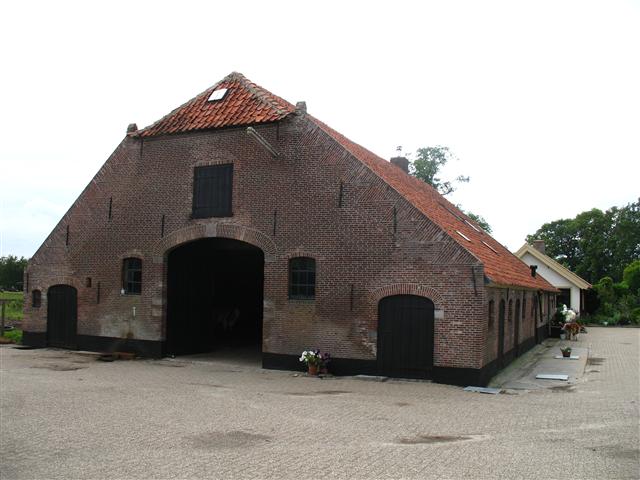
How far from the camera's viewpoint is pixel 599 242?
66375 mm

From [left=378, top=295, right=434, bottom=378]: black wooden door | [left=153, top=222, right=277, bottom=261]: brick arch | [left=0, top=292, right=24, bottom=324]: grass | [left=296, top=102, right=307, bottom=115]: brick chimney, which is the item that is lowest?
→ [left=0, top=292, right=24, bottom=324]: grass

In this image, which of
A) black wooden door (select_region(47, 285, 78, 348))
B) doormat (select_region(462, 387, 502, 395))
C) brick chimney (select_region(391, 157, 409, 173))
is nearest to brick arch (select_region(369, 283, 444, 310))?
doormat (select_region(462, 387, 502, 395))

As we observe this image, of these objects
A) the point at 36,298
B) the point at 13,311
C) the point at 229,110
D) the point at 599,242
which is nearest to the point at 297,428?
the point at 229,110

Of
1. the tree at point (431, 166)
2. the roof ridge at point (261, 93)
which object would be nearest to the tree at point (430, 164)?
the tree at point (431, 166)

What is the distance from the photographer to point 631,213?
65438 mm

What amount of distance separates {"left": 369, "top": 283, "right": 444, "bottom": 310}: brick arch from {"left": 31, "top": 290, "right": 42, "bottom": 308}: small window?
468 inches

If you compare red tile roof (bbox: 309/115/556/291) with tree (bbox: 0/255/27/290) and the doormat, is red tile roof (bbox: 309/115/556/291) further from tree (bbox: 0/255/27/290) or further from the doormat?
tree (bbox: 0/255/27/290)

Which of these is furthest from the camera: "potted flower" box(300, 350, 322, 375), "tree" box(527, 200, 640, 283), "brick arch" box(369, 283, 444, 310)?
"tree" box(527, 200, 640, 283)

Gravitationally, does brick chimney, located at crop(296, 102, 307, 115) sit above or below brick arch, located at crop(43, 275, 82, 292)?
above

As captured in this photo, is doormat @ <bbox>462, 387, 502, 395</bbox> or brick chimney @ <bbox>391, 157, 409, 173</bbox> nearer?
doormat @ <bbox>462, 387, 502, 395</bbox>

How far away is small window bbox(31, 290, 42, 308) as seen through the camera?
20188 mm

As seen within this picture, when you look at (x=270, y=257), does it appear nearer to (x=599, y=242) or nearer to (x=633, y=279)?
(x=633, y=279)

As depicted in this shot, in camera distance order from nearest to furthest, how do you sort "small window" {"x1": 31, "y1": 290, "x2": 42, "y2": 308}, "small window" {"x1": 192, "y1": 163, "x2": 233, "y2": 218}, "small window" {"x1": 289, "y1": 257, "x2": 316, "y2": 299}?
"small window" {"x1": 289, "y1": 257, "x2": 316, "y2": 299} < "small window" {"x1": 192, "y1": 163, "x2": 233, "y2": 218} < "small window" {"x1": 31, "y1": 290, "x2": 42, "y2": 308}

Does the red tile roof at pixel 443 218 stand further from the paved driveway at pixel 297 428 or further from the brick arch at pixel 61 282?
the brick arch at pixel 61 282
